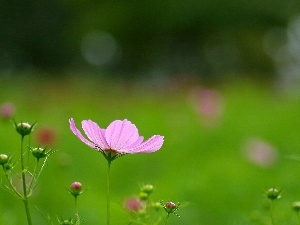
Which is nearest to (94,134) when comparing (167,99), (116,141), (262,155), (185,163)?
(116,141)

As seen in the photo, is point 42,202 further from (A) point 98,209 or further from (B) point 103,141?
(B) point 103,141

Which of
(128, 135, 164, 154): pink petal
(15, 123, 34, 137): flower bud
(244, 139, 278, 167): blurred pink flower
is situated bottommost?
(15, 123, 34, 137): flower bud

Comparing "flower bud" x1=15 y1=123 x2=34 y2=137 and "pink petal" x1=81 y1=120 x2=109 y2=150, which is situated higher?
"pink petal" x1=81 y1=120 x2=109 y2=150

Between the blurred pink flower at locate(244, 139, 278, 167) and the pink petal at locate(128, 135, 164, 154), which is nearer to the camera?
the pink petal at locate(128, 135, 164, 154)

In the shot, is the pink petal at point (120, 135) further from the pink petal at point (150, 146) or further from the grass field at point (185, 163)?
the grass field at point (185, 163)

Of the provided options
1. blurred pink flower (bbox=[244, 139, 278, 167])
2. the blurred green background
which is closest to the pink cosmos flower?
the blurred green background

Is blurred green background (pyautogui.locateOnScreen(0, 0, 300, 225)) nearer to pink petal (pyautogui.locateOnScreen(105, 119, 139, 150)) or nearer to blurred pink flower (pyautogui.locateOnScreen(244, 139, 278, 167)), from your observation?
blurred pink flower (pyautogui.locateOnScreen(244, 139, 278, 167))

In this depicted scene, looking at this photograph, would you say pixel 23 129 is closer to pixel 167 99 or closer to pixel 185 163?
pixel 185 163
